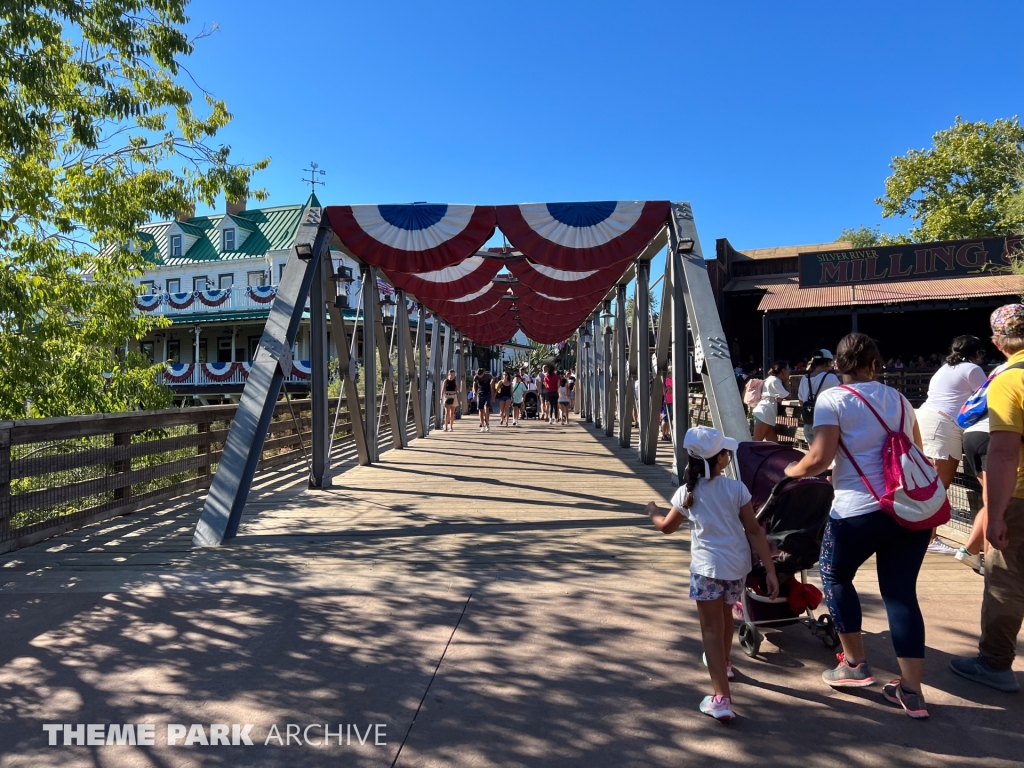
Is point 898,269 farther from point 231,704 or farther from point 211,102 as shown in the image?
point 231,704

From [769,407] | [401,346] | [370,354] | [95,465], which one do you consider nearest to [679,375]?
[769,407]

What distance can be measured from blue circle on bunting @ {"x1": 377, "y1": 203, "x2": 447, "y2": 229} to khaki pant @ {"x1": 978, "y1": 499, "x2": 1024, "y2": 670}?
5.70 meters

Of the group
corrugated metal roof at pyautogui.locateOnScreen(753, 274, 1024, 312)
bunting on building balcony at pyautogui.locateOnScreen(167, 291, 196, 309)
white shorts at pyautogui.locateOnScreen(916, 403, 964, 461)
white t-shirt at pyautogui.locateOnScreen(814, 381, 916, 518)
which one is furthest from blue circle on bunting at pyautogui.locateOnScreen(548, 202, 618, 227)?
bunting on building balcony at pyautogui.locateOnScreen(167, 291, 196, 309)

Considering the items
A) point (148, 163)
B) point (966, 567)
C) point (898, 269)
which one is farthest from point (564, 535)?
point (898, 269)

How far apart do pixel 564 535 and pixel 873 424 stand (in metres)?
3.06

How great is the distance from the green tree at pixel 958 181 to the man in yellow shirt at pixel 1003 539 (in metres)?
29.5

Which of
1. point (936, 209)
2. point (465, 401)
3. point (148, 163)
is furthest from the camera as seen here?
point (936, 209)

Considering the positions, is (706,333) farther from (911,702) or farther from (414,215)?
(911,702)

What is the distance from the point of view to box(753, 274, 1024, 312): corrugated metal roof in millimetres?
18906

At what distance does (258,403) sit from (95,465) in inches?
64.6

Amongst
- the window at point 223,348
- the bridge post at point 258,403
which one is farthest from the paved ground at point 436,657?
the window at point 223,348

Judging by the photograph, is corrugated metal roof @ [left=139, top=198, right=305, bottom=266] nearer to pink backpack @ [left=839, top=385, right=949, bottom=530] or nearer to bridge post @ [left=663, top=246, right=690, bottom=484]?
bridge post @ [left=663, top=246, right=690, bottom=484]

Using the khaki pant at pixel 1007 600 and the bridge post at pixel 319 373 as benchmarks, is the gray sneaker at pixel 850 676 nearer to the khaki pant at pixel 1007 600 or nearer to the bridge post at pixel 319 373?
the khaki pant at pixel 1007 600

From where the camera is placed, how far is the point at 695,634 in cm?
339
